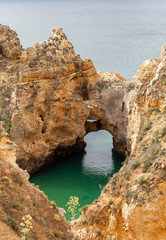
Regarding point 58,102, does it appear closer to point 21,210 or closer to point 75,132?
point 75,132

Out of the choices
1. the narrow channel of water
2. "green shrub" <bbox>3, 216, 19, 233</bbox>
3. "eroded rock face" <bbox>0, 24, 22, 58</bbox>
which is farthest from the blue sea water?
"green shrub" <bbox>3, 216, 19, 233</bbox>

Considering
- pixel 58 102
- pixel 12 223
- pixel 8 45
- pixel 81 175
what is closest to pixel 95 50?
pixel 8 45

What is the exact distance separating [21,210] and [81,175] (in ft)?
57.9

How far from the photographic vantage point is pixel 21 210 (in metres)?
11.0

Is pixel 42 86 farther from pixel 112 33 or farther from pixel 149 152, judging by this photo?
pixel 112 33

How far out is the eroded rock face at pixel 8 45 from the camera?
3472cm

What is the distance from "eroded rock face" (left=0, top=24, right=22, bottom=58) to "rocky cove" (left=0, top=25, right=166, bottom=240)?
0.39ft

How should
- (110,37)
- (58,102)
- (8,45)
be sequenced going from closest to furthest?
(58,102) < (8,45) < (110,37)

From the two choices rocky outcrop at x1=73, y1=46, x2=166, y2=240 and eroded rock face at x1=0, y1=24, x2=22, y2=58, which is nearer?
rocky outcrop at x1=73, y1=46, x2=166, y2=240

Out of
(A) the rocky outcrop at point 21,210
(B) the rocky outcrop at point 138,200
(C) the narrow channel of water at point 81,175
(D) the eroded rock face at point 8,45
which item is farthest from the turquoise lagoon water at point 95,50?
(D) the eroded rock face at point 8,45

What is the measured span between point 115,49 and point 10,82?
47.4 m

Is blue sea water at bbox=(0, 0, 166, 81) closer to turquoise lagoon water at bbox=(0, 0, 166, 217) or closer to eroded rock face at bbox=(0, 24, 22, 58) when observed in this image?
turquoise lagoon water at bbox=(0, 0, 166, 217)

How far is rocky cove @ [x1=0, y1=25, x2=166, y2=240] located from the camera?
12.6 m

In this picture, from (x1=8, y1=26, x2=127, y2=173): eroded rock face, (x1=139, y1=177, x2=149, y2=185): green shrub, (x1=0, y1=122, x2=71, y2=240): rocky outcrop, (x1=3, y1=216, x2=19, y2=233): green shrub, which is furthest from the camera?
(x1=8, y1=26, x2=127, y2=173): eroded rock face
